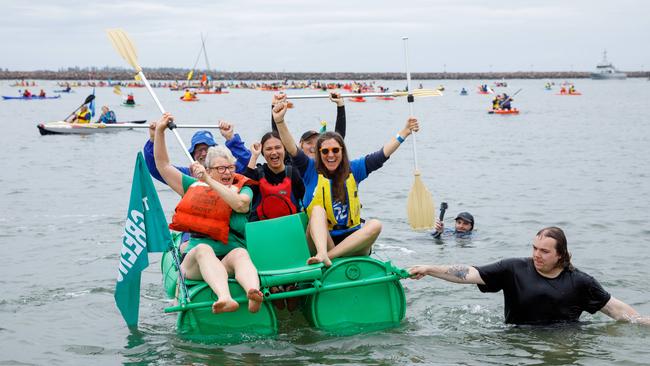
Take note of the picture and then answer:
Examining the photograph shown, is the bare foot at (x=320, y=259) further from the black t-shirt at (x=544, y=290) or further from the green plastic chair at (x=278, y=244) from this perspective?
the black t-shirt at (x=544, y=290)

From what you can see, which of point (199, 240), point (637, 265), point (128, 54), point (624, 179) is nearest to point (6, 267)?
point (128, 54)


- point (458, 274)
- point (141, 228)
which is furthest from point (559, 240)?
Result: point (141, 228)

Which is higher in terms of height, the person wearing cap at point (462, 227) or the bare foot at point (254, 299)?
the bare foot at point (254, 299)

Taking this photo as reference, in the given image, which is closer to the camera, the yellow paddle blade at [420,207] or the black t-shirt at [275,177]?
the black t-shirt at [275,177]

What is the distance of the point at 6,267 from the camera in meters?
11.1

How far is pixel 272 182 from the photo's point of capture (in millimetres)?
7574

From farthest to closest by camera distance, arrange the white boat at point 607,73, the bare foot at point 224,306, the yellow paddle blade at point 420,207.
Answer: the white boat at point 607,73, the yellow paddle blade at point 420,207, the bare foot at point 224,306

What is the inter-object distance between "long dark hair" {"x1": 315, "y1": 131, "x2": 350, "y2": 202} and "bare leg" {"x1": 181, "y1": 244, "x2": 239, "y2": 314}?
1.26 metres

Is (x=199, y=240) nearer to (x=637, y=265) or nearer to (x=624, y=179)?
(x=637, y=265)

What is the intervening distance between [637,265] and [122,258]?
23.8 feet

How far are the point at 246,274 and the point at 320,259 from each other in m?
0.66

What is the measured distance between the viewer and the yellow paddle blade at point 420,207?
860 centimetres

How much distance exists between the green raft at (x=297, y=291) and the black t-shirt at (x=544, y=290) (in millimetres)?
872

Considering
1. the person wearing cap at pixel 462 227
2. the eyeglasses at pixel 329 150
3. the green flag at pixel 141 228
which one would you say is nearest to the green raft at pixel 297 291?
the green flag at pixel 141 228
